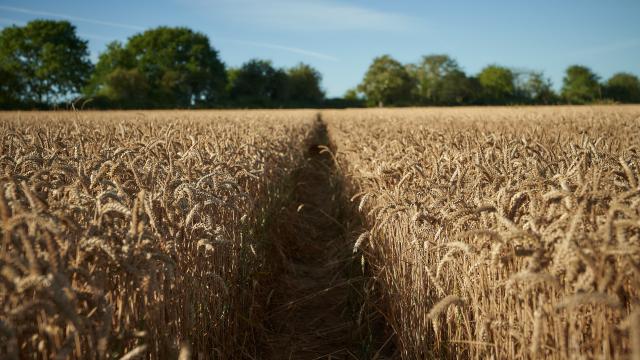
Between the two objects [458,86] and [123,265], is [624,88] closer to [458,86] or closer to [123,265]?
[458,86]

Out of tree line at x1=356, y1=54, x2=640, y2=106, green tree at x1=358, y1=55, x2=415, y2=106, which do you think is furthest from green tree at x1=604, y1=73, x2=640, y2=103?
green tree at x1=358, y1=55, x2=415, y2=106

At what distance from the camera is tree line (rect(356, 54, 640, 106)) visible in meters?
73.2

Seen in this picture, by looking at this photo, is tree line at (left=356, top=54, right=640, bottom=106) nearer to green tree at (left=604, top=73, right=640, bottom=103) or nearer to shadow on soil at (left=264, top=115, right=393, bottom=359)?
green tree at (left=604, top=73, right=640, bottom=103)

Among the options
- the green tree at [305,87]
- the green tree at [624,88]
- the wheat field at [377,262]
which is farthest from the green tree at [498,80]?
the wheat field at [377,262]

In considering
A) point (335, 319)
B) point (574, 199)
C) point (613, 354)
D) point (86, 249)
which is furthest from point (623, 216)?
point (335, 319)

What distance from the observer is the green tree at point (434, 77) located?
80.1 meters

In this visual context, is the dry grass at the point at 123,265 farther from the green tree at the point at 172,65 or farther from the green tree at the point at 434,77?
the green tree at the point at 434,77

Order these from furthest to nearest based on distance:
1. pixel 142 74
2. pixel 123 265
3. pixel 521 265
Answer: pixel 142 74 → pixel 521 265 → pixel 123 265

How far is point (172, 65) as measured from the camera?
210ft

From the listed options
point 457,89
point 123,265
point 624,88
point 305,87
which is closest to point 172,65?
point 305,87

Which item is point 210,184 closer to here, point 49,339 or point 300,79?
point 49,339

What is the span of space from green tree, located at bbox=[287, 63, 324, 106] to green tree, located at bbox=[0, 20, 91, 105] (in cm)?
2932

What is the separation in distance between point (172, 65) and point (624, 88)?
2834 inches

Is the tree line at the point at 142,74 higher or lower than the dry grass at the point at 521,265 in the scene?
higher
